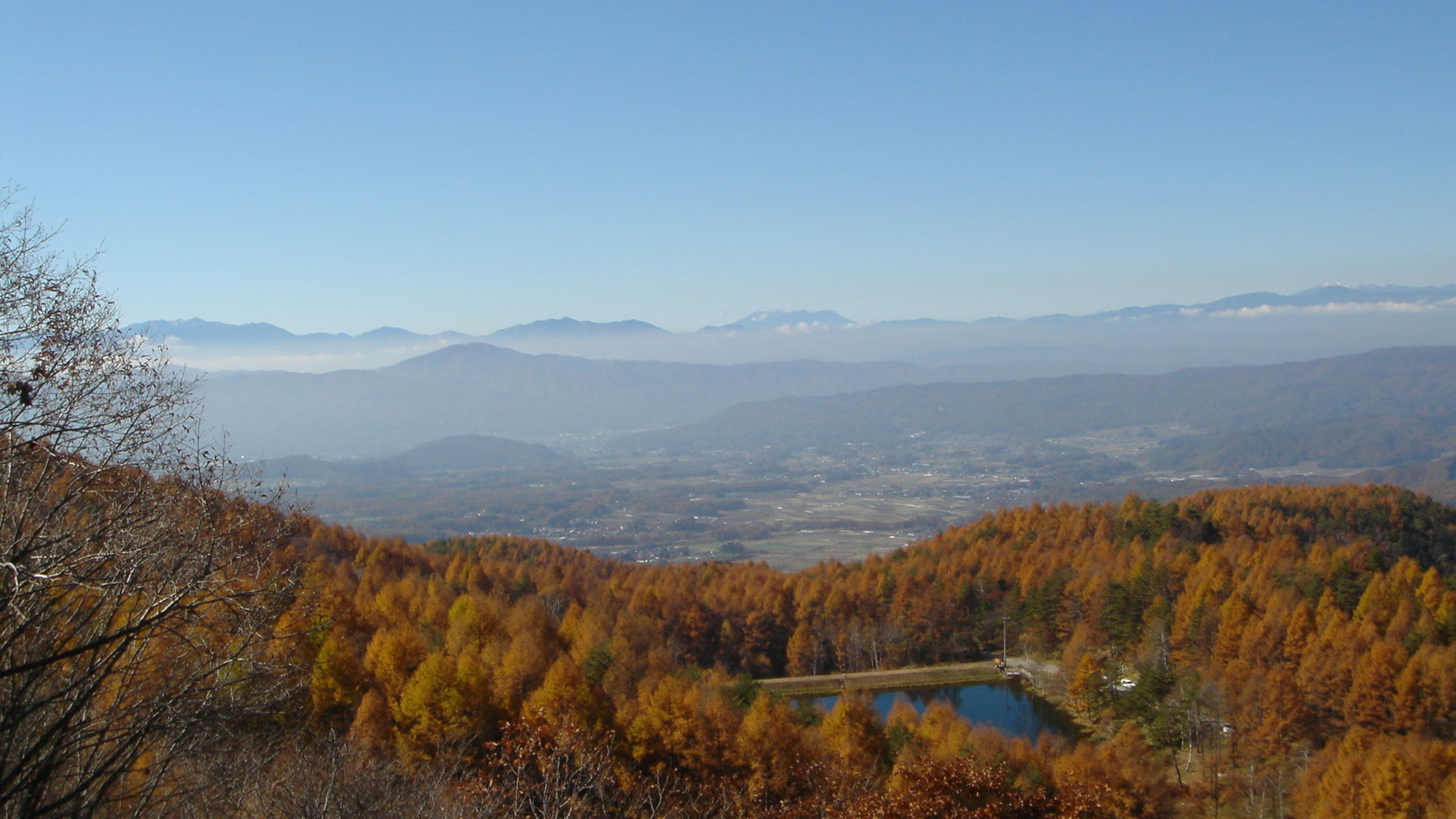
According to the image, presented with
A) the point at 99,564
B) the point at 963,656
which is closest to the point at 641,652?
the point at 963,656

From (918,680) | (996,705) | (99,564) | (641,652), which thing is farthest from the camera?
(918,680)

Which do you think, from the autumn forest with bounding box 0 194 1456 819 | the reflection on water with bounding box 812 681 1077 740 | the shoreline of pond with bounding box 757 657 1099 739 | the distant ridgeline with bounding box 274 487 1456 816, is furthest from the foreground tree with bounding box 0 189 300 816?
the shoreline of pond with bounding box 757 657 1099 739

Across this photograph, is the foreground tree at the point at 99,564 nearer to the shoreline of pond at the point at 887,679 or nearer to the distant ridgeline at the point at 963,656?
the distant ridgeline at the point at 963,656

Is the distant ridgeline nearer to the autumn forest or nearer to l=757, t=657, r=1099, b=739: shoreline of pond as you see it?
the autumn forest

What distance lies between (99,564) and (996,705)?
1380 inches

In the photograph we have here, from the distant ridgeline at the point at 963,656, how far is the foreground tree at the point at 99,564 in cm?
336

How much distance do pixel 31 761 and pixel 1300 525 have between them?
56.5 meters

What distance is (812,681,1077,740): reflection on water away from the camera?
3269 cm

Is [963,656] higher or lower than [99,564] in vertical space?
lower

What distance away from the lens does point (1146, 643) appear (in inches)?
1471

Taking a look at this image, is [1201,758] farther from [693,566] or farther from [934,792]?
[693,566]

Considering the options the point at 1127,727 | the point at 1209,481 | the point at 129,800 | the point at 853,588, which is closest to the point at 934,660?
the point at 853,588

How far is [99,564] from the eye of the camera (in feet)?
20.1

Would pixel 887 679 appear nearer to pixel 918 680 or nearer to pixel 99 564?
pixel 918 680
